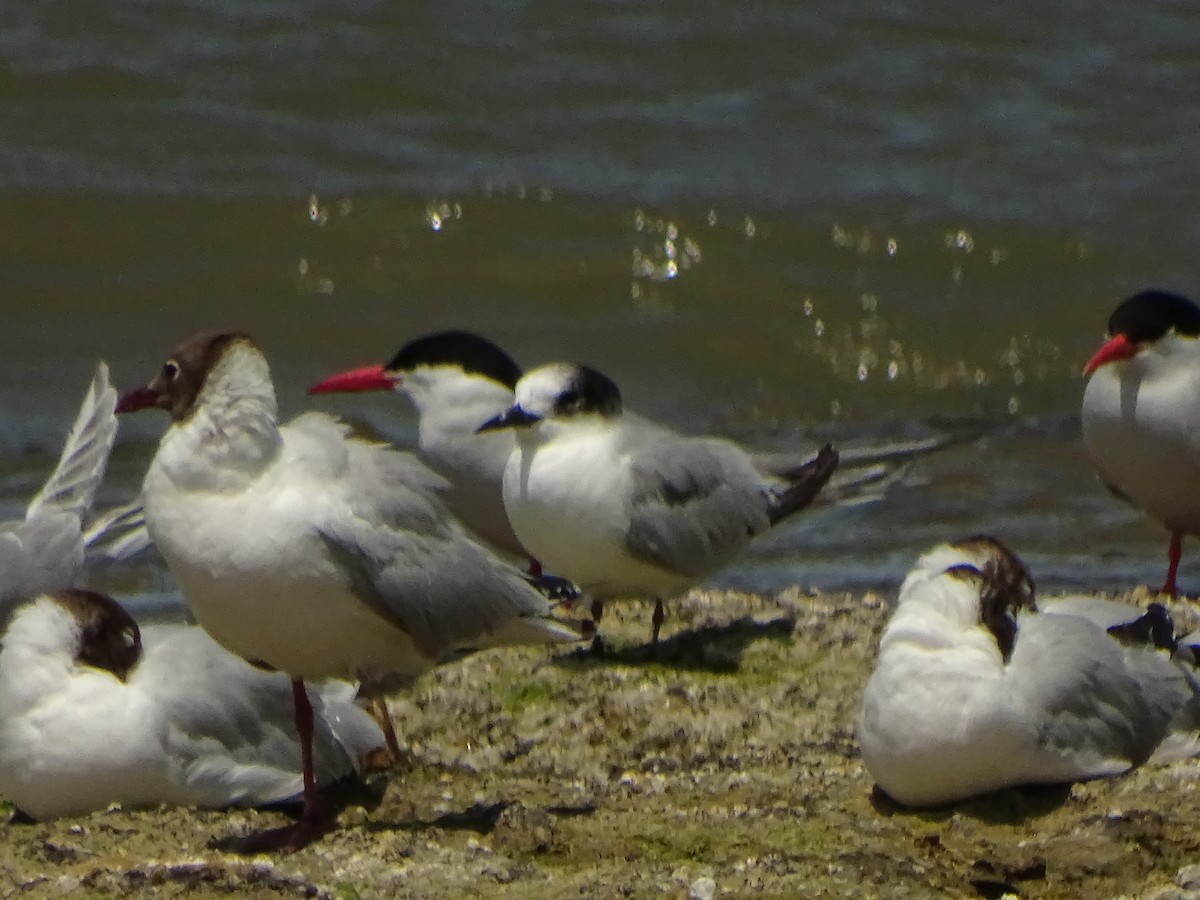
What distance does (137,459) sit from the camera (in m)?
10.2

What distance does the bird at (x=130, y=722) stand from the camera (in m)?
5.11

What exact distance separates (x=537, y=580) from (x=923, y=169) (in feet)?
26.0

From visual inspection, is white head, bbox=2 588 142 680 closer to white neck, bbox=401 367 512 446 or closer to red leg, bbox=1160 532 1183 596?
white neck, bbox=401 367 512 446

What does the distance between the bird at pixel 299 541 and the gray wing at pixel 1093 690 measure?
1.35 metres

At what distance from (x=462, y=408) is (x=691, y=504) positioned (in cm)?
140

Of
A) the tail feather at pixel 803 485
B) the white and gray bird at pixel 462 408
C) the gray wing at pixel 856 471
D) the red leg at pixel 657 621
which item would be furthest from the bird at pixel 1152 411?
the white and gray bird at pixel 462 408

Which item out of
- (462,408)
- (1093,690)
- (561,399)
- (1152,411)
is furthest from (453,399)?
(1093,690)

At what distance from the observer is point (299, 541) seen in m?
5.02

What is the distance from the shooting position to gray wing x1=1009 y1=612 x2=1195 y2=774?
16.4ft

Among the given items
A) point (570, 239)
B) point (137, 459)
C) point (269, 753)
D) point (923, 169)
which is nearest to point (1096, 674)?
point (269, 753)

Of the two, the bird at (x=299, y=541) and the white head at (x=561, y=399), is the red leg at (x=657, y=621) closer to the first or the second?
the white head at (x=561, y=399)

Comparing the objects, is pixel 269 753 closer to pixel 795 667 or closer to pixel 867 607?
pixel 795 667

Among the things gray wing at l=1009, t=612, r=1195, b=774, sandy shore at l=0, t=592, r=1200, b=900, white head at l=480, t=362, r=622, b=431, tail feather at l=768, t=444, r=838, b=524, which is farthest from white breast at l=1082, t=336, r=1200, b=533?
gray wing at l=1009, t=612, r=1195, b=774

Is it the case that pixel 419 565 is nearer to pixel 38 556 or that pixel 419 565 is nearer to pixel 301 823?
pixel 301 823
